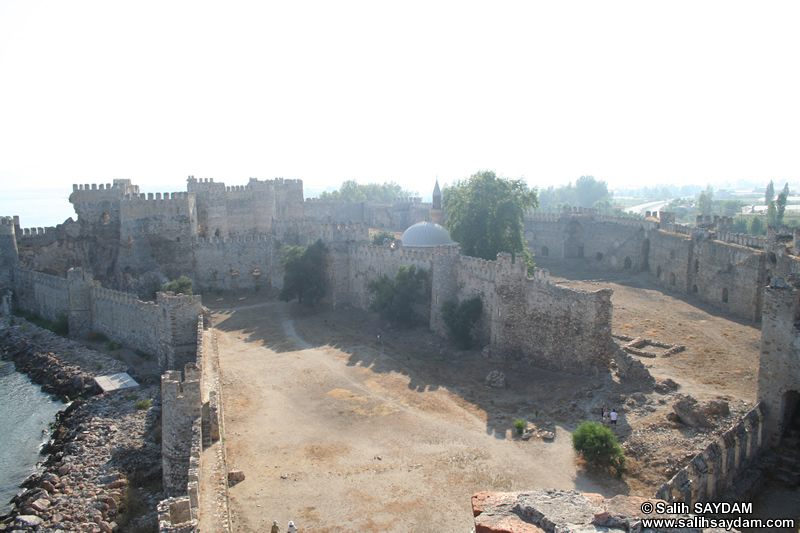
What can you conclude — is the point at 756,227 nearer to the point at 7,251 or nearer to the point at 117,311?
the point at 117,311

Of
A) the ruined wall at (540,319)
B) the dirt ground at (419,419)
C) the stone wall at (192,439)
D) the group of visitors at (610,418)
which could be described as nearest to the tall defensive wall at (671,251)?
the dirt ground at (419,419)

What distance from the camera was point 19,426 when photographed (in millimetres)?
22656

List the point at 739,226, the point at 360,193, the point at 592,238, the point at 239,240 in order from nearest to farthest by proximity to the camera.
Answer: the point at 239,240, the point at 592,238, the point at 739,226, the point at 360,193

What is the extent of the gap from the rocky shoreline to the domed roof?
52.3 ft

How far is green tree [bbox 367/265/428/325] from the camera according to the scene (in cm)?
2992

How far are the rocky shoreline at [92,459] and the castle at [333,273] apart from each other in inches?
61.6

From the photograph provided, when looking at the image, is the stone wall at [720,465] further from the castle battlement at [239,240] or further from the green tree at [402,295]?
the castle battlement at [239,240]

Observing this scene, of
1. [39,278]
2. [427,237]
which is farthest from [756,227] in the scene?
[39,278]

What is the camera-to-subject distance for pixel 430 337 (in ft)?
93.3

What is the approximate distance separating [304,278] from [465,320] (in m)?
11.2

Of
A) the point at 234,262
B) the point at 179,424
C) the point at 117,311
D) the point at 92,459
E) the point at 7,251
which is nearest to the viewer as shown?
the point at 179,424

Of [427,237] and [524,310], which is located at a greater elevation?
[427,237]

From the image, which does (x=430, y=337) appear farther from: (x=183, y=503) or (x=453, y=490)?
(x=183, y=503)

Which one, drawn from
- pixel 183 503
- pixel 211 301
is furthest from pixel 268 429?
pixel 211 301
